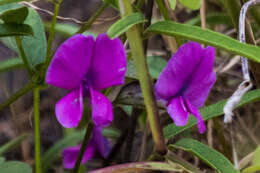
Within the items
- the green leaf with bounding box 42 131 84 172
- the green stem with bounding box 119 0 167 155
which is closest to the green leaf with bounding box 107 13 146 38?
the green stem with bounding box 119 0 167 155

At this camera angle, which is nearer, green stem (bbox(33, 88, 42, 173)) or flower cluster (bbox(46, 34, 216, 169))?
flower cluster (bbox(46, 34, 216, 169))

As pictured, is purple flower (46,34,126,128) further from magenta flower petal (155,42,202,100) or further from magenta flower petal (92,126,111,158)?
magenta flower petal (92,126,111,158)

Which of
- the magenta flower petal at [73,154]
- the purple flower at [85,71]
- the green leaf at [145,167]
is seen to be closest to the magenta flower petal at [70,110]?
the purple flower at [85,71]

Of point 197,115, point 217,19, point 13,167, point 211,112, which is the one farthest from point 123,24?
point 217,19

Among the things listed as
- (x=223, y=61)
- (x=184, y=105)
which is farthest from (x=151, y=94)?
(x=223, y=61)

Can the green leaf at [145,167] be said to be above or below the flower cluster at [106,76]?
below

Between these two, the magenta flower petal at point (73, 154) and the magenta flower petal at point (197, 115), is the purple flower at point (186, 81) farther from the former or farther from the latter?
the magenta flower petal at point (73, 154)
